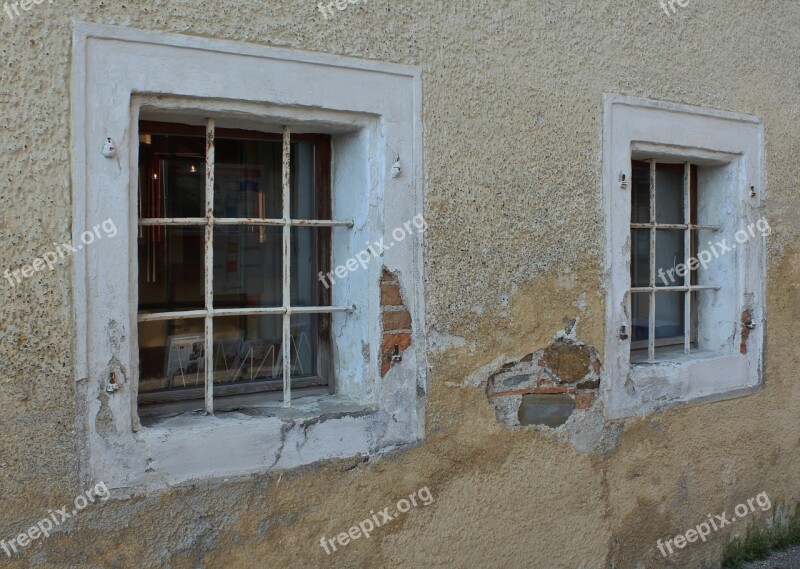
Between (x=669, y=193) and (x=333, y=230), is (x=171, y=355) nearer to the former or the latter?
(x=333, y=230)

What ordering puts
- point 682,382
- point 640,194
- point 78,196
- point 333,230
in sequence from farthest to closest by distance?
point 640,194, point 682,382, point 333,230, point 78,196

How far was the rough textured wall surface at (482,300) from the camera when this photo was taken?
7.13 feet

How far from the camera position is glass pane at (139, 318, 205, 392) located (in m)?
2.57

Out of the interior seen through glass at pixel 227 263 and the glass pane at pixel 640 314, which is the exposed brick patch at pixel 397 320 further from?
the glass pane at pixel 640 314

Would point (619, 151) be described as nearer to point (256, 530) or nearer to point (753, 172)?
point (753, 172)

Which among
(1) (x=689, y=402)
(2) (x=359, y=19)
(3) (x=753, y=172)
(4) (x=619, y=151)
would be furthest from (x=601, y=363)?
(2) (x=359, y=19)

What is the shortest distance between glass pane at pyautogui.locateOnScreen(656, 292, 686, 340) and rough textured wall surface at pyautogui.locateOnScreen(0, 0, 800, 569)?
0.47 meters

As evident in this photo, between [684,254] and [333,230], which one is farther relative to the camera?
[684,254]

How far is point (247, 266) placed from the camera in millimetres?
2770

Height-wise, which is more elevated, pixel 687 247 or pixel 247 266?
pixel 687 247

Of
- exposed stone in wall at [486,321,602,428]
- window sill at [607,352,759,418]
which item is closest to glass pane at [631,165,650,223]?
window sill at [607,352,759,418]

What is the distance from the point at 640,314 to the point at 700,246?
556mm

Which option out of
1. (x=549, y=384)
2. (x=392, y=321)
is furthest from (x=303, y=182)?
(x=549, y=384)

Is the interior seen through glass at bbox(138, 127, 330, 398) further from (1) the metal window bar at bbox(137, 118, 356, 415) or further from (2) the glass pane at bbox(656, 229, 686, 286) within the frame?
(2) the glass pane at bbox(656, 229, 686, 286)
